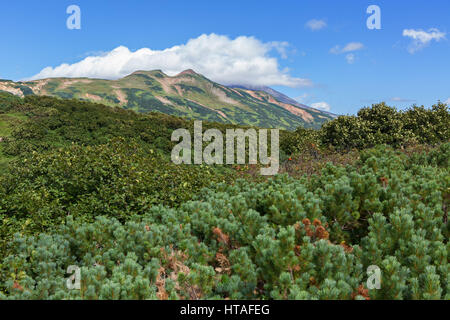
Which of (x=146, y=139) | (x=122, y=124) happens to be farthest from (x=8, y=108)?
(x=146, y=139)

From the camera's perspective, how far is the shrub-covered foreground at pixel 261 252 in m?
2.81

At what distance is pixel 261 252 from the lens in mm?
3201

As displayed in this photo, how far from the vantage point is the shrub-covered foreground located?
9.21 ft

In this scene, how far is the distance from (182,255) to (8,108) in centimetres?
2598

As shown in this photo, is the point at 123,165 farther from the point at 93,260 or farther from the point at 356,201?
the point at 356,201

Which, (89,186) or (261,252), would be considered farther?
(89,186)

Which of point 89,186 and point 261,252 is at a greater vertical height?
point 89,186

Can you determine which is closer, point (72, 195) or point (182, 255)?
point (182, 255)

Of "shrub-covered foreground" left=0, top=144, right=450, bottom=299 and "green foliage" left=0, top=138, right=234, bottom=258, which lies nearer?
"shrub-covered foreground" left=0, top=144, right=450, bottom=299

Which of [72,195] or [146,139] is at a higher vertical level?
[146,139]

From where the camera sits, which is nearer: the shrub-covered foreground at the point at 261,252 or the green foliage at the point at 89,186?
the shrub-covered foreground at the point at 261,252
